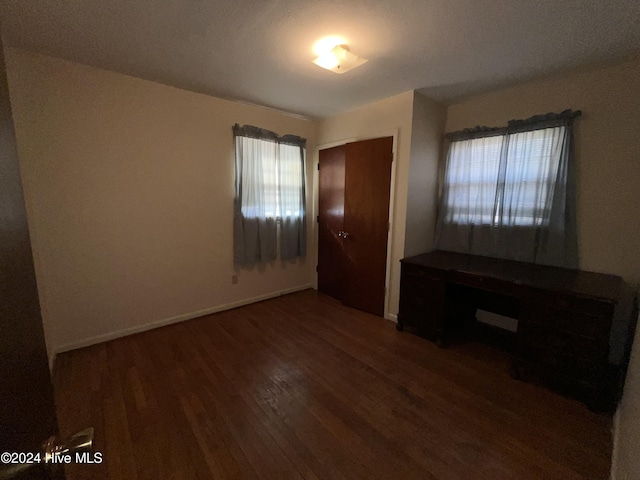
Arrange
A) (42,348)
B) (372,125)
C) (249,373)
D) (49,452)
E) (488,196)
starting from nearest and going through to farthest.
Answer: (49,452) < (42,348) < (249,373) < (488,196) < (372,125)

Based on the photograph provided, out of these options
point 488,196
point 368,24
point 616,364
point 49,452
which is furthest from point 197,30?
point 616,364

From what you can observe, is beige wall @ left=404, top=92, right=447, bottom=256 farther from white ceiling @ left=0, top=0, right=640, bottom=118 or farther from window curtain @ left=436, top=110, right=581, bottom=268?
white ceiling @ left=0, top=0, right=640, bottom=118

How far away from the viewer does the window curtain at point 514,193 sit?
7.55ft

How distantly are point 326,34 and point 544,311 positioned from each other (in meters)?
2.51

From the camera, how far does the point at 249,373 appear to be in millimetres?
2098

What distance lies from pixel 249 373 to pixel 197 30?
252 cm

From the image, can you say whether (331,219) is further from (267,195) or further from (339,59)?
(339,59)

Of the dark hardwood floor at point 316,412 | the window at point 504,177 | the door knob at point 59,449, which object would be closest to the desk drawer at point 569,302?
the dark hardwood floor at point 316,412

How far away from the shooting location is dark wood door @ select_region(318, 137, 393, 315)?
3.01 metres

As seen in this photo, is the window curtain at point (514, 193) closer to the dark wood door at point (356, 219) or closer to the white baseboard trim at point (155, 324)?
the dark wood door at point (356, 219)

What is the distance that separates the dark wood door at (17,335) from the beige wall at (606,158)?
3.39m

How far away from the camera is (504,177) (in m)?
2.60

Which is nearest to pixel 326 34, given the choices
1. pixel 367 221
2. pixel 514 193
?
pixel 367 221

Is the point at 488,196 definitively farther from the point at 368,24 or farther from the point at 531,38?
the point at 368,24
